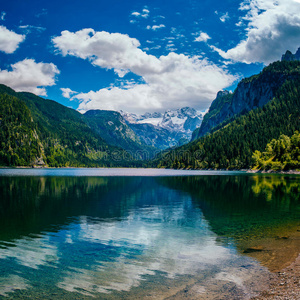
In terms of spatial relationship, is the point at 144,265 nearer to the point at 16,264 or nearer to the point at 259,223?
the point at 16,264

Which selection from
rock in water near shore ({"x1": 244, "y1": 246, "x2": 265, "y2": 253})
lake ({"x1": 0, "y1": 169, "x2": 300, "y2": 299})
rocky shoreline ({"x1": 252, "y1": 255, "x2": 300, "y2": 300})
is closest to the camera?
rocky shoreline ({"x1": 252, "y1": 255, "x2": 300, "y2": 300})

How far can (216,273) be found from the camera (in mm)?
16484

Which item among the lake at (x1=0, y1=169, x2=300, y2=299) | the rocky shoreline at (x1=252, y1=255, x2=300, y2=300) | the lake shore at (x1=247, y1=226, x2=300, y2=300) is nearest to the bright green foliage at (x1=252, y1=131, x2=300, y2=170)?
the lake at (x1=0, y1=169, x2=300, y2=299)

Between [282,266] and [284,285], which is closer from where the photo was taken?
[284,285]

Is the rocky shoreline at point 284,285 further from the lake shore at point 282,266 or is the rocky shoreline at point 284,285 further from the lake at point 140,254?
the lake at point 140,254

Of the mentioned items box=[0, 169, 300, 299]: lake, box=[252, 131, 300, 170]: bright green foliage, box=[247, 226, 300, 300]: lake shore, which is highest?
box=[252, 131, 300, 170]: bright green foliage

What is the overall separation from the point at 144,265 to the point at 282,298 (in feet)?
29.3

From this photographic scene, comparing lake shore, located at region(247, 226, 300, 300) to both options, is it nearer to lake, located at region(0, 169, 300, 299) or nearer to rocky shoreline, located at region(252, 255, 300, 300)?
rocky shoreline, located at region(252, 255, 300, 300)

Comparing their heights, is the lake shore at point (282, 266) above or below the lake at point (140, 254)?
above

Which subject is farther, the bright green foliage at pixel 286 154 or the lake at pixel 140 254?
the bright green foliage at pixel 286 154

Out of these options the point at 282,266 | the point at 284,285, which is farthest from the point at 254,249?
the point at 284,285

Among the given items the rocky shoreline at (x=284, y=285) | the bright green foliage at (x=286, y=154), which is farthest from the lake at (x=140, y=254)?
the bright green foliage at (x=286, y=154)

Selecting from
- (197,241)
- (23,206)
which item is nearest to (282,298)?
(197,241)

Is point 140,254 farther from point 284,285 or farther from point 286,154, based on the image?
point 286,154
